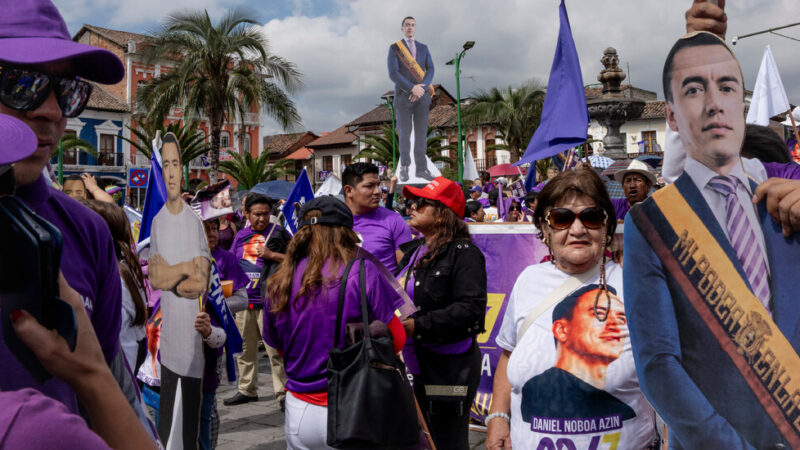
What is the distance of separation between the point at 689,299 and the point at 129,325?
2509 millimetres

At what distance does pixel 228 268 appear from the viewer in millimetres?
5195

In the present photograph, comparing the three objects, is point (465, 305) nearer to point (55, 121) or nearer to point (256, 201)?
point (55, 121)

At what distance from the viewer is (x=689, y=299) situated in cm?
177

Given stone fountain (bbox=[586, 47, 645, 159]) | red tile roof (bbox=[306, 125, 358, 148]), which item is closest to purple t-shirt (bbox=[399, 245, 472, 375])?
stone fountain (bbox=[586, 47, 645, 159])

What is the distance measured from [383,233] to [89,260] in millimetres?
3854

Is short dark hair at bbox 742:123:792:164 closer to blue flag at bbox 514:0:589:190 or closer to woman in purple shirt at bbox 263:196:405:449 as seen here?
blue flag at bbox 514:0:589:190

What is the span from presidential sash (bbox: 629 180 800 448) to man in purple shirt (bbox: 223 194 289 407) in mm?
4987

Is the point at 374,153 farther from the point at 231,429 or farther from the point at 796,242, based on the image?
the point at 796,242

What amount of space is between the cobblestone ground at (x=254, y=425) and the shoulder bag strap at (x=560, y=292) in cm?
312

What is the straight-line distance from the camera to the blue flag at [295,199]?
5.86 m

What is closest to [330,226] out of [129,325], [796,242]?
[129,325]

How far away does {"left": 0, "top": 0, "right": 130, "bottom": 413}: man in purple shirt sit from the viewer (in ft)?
3.74

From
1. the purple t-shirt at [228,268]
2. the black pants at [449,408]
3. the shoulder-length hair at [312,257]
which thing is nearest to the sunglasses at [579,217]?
the shoulder-length hair at [312,257]

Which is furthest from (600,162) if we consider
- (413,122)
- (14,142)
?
(14,142)
